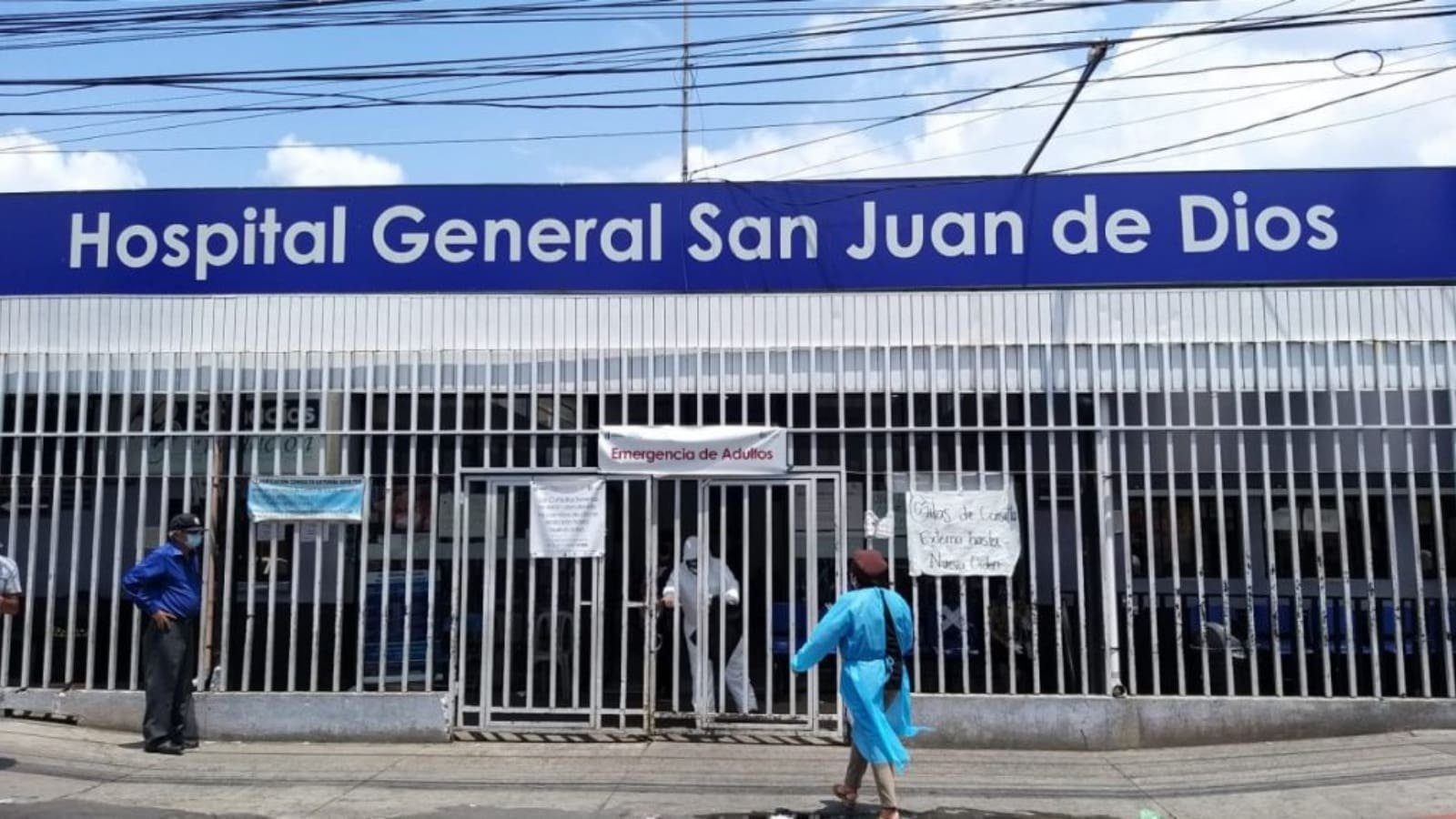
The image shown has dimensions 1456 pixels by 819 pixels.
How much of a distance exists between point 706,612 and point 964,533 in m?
1.98

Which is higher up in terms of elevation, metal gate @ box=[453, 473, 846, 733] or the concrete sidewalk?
metal gate @ box=[453, 473, 846, 733]

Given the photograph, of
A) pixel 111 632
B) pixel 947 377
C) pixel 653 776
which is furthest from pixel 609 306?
pixel 111 632

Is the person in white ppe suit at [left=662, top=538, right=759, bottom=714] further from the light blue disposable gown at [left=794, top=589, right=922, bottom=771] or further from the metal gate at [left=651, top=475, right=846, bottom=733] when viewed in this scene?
the light blue disposable gown at [left=794, top=589, right=922, bottom=771]

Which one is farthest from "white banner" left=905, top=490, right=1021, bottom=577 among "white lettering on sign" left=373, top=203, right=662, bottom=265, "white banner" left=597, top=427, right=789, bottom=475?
"white lettering on sign" left=373, top=203, right=662, bottom=265

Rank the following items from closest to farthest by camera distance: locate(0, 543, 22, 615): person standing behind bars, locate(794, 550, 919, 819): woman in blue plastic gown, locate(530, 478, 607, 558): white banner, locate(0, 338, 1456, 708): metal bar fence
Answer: locate(794, 550, 919, 819): woman in blue plastic gown < locate(0, 543, 22, 615): person standing behind bars < locate(0, 338, 1456, 708): metal bar fence < locate(530, 478, 607, 558): white banner

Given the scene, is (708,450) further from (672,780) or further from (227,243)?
(227,243)

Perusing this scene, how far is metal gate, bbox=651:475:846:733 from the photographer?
29.9ft

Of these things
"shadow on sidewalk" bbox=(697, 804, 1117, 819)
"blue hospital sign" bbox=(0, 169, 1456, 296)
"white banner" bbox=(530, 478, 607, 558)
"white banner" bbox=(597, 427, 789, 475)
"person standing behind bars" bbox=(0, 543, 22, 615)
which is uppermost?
"blue hospital sign" bbox=(0, 169, 1456, 296)

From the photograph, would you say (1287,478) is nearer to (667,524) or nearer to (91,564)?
(667,524)

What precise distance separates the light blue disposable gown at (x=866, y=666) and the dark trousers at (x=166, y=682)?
4673 mm

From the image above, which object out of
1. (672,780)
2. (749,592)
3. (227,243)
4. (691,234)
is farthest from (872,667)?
(227,243)

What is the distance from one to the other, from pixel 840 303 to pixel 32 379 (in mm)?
6280

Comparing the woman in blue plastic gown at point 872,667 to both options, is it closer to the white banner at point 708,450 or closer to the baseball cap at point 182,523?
the white banner at point 708,450

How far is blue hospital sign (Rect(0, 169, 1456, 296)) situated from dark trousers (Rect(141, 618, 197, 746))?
10.0 feet
